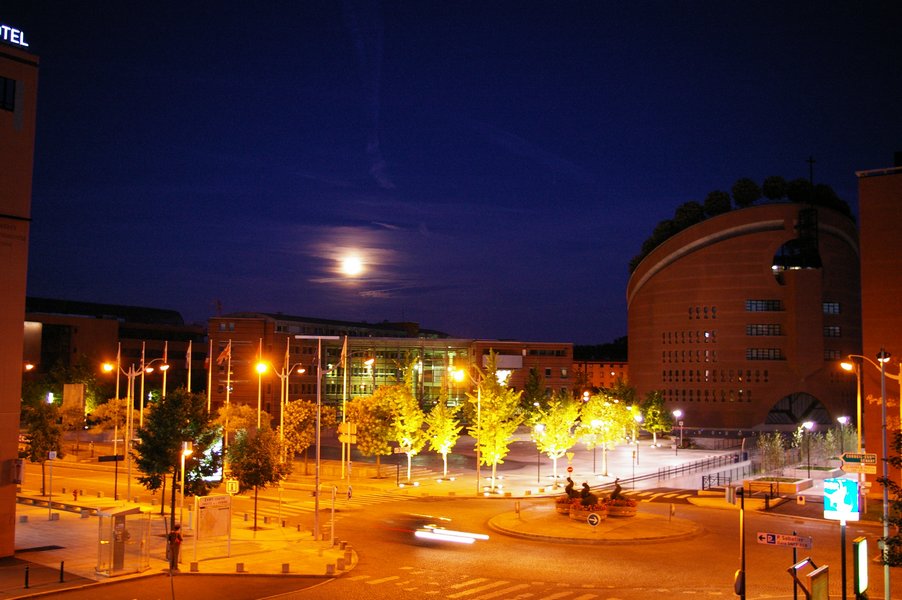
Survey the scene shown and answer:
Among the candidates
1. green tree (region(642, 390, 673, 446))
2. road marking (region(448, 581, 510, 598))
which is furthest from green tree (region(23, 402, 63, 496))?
green tree (region(642, 390, 673, 446))

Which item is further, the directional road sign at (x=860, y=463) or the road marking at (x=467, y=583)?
the directional road sign at (x=860, y=463)

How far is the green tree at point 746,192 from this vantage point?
123812 mm

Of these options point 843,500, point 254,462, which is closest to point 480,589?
point 843,500

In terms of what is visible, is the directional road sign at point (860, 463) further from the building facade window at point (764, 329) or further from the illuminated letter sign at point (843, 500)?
the building facade window at point (764, 329)

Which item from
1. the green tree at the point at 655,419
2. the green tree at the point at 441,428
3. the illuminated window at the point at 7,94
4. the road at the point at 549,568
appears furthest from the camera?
the green tree at the point at 655,419

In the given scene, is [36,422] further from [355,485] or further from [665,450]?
[665,450]

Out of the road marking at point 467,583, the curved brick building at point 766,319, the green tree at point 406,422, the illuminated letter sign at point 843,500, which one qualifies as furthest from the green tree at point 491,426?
the curved brick building at point 766,319

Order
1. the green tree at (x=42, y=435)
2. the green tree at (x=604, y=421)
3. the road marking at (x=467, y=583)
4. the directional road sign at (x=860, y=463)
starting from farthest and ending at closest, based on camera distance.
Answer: the green tree at (x=604, y=421)
the green tree at (x=42, y=435)
the directional road sign at (x=860, y=463)
the road marking at (x=467, y=583)

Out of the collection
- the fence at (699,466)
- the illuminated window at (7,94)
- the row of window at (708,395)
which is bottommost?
the fence at (699,466)

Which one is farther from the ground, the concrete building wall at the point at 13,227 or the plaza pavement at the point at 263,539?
the concrete building wall at the point at 13,227

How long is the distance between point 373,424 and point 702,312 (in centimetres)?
7928

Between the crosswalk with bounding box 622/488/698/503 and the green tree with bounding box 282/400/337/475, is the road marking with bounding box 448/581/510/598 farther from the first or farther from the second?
the green tree with bounding box 282/400/337/475

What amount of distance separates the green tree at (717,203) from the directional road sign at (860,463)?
106 metres

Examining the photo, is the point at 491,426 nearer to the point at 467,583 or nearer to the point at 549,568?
the point at 549,568
